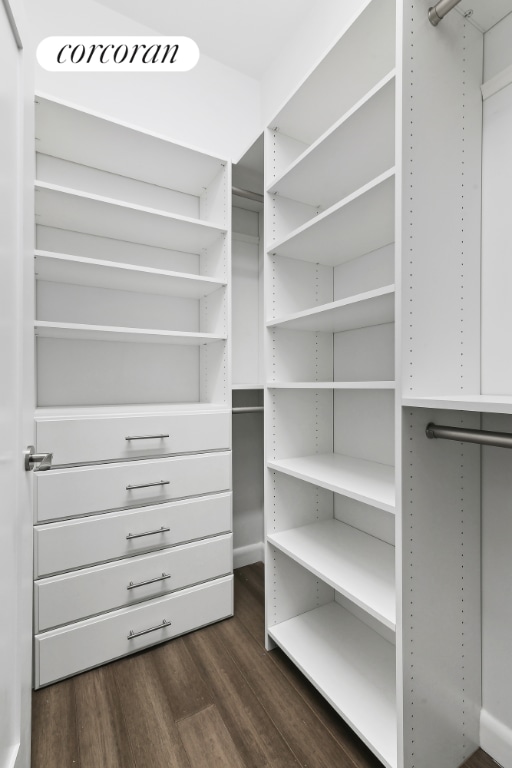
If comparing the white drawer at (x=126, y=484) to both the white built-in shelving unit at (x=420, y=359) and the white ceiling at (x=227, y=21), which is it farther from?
the white ceiling at (x=227, y=21)

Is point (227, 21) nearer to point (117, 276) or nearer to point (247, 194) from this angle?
point (247, 194)

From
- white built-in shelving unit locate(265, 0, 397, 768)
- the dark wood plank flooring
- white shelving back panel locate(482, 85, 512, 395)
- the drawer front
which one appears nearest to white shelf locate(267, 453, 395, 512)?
white built-in shelving unit locate(265, 0, 397, 768)

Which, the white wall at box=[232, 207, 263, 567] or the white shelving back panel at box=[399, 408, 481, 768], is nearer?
the white shelving back panel at box=[399, 408, 481, 768]

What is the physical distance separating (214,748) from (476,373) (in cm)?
141

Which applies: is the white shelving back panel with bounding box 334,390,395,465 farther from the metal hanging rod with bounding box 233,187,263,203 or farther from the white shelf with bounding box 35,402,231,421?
the metal hanging rod with bounding box 233,187,263,203

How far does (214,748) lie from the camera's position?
44.3 inches

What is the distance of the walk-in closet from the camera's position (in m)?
0.94

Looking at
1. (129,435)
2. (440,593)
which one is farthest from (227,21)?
(440,593)

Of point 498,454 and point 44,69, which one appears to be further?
point 44,69

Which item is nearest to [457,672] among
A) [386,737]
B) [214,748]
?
[386,737]

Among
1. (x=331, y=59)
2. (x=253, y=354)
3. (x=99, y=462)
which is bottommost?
(x=99, y=462)

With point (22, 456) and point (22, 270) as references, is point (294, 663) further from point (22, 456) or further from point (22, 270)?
point (22, 270)

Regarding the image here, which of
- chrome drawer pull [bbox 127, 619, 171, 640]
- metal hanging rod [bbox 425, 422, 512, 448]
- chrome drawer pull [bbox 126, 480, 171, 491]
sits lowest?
chrome drawer pull [bbox 127, 619, 171, 640]

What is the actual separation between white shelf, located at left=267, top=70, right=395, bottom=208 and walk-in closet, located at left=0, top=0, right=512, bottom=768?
0.01 metres
